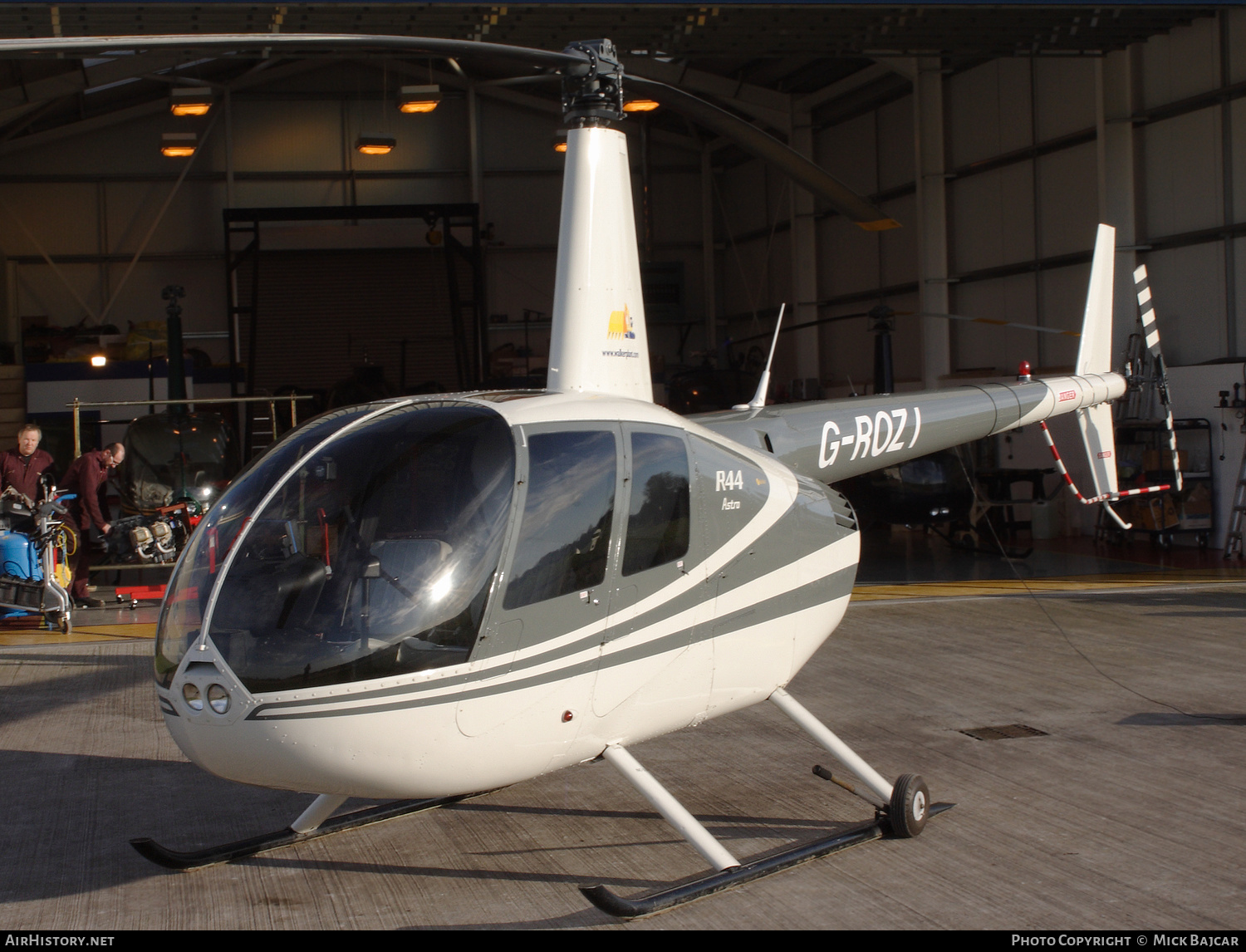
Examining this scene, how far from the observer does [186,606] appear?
146 inches

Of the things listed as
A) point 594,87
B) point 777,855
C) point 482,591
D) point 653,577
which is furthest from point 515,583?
point 594,87

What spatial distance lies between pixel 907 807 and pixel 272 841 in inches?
101

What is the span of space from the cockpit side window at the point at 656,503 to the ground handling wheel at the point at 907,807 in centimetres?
135

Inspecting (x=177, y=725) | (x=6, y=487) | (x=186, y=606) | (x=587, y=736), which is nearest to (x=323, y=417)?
(x=186, y=606)

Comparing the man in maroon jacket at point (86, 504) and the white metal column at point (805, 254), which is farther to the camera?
the white metal column at point (805, 254)

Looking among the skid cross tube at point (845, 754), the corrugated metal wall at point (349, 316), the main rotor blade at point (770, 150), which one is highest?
the corrugated metal wall at point (349, 316)

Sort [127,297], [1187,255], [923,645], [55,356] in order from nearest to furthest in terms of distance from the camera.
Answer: [923,645]
[1187,255]
[55,356]
[127,297]

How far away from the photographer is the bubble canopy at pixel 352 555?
3.57 m

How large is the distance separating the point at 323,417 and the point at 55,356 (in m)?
21.7

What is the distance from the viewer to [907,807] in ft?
A: 15.5

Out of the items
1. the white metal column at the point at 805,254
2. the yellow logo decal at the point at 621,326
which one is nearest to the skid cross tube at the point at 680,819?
the yellow logo decal at the point at 621,326

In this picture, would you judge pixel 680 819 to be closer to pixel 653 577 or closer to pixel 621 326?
pixel 653 577

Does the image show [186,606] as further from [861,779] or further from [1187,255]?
[1187,255]

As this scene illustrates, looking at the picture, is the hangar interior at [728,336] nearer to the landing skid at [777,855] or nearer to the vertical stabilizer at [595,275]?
the landing skid at [777,855]
